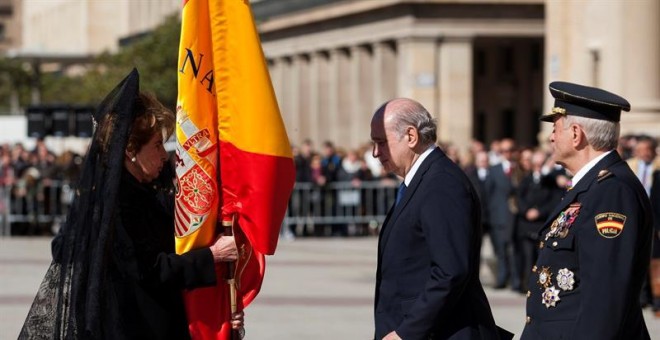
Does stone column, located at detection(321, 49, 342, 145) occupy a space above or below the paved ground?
above

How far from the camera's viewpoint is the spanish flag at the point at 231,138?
678 centimetres

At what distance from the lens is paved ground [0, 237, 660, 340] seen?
47.9ft

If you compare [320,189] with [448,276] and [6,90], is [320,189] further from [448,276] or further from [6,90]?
[6,90]

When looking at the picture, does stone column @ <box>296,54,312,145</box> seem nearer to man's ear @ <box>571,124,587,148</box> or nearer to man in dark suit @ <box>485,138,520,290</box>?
man in dark suit @ <box>485,138,520,290</box>

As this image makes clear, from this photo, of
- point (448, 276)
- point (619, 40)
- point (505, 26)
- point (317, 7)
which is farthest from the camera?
point (317, 7)

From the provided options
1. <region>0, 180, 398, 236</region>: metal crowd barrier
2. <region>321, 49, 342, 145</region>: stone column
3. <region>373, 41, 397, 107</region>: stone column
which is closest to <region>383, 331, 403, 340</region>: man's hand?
<region>0, 180, 398, 236</region>: metal crowd barrier

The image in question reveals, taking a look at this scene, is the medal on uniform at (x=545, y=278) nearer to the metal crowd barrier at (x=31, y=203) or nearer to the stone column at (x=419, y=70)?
the metal crowd barrier at (x=31, y=203)

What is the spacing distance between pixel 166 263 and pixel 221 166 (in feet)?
2.02

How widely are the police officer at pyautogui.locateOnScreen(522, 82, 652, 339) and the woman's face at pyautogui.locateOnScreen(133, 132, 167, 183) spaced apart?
5.15 feet

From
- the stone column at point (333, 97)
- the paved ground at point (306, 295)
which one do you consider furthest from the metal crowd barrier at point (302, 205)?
the stone column at point (333, 97)

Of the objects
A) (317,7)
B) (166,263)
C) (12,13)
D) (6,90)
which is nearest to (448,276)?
(166,263)

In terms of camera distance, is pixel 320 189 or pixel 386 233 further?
pixel 320 189

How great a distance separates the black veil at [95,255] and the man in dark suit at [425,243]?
1026mm

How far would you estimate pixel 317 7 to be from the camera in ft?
189
